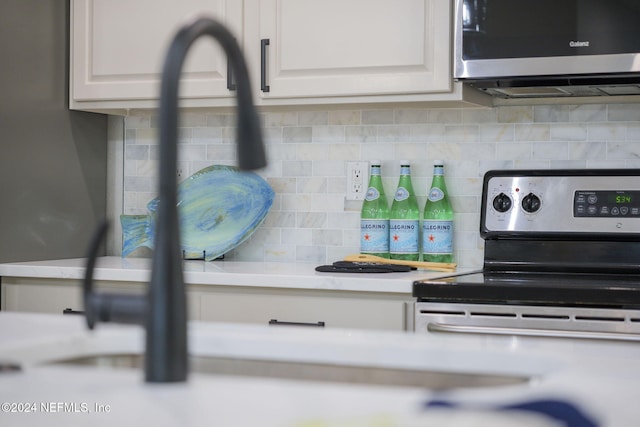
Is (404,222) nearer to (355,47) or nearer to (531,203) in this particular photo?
(531,203)

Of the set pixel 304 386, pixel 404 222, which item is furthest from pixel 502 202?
pixel 304 386

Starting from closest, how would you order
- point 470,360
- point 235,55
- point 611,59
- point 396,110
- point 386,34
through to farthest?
point 235,55, point 470,360, point 611,59, point 386,34, point 396,110

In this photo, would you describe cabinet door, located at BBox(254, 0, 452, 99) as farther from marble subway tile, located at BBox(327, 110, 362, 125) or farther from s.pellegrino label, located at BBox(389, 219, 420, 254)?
s.pellegrino label, located at BBox(389, 219, 420, 254)

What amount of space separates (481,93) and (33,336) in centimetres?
187

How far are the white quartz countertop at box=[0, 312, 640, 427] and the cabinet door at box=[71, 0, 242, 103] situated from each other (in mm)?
1683

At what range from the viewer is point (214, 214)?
302cm

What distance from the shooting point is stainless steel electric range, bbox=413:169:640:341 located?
7.18 ft

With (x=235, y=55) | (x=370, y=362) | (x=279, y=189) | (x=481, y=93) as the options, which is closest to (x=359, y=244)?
(x=279, y=189)

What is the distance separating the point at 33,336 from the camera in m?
1.15

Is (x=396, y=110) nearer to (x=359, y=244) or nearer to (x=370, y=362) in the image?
(x=359, y=244)

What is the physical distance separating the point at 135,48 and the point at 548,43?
130 centimetres

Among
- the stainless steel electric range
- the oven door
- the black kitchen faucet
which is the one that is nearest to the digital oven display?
the stainless steel electric range

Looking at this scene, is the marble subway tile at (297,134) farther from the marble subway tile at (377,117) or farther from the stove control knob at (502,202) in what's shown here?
the stove control knob at (502,202)

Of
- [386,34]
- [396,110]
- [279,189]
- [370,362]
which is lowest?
[370,362]
